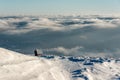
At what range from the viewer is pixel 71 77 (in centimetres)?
6688

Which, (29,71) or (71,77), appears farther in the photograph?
(71,77)

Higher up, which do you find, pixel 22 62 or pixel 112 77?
pixel 22 62

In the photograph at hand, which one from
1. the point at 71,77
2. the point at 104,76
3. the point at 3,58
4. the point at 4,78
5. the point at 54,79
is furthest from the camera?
the point at 104,76

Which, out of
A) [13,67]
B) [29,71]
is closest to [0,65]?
[13,67]

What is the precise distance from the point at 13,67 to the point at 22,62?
7.52 m

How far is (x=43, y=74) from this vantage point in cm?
5678

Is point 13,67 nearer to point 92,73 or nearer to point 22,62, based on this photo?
point 22,62

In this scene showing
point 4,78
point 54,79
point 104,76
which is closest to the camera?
point 4,78

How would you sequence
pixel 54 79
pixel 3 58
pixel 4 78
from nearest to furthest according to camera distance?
pixel 4 78, pixel 3 58, pixel 54 79

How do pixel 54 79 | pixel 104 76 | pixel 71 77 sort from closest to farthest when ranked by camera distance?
1. pixel 54 79
2. pixel 71 77
3. pixel 104 76

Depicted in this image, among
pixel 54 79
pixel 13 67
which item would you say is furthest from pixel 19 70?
pixel 54 79

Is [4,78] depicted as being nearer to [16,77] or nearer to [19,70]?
[16,77]

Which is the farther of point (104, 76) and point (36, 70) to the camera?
point (104, 76)

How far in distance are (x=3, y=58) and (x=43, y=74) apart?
847 cm
